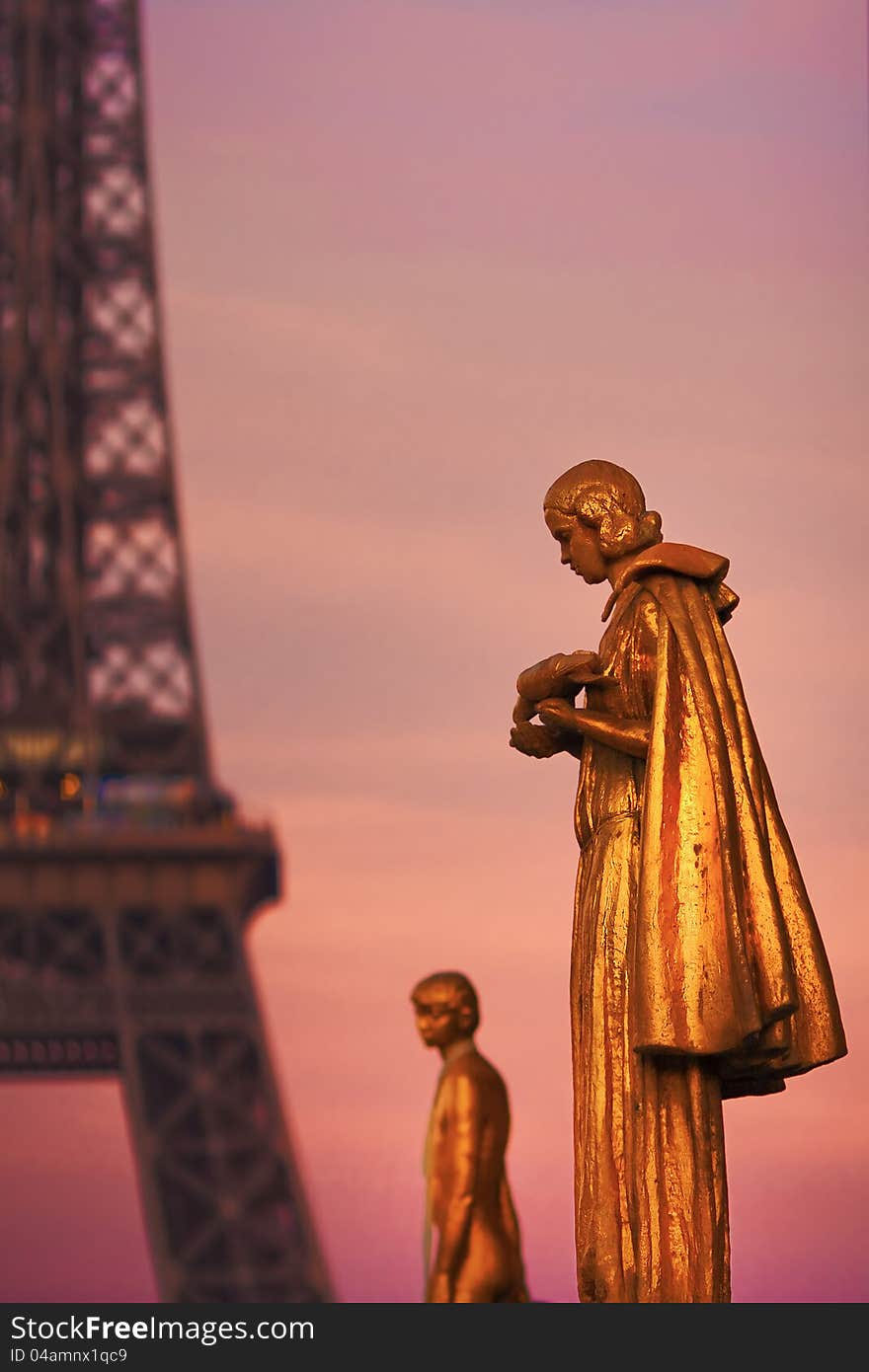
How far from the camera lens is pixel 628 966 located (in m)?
5.65

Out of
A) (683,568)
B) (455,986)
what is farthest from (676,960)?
(455,986)

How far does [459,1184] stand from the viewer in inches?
327

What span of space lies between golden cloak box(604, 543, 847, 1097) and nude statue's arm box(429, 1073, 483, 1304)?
2.43 metres

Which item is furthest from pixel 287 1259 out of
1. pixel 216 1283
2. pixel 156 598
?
pixel 156 598

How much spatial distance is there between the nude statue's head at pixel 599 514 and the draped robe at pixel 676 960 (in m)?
0.12

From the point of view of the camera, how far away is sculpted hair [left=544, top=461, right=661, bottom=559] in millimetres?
6000

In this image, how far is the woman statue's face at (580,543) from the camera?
6.03 m

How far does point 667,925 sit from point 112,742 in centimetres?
3106

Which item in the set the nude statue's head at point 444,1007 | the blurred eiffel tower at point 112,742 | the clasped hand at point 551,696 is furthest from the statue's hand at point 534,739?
the blurred eiffel tower at point 112,742

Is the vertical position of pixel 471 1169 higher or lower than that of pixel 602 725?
lower

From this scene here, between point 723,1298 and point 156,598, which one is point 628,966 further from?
point 156,598

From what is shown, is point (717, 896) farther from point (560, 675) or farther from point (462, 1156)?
point (462, 1156)

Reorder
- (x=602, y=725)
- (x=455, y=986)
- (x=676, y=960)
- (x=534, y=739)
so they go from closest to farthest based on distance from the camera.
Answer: (x=676, y=960), (x=602, y=725), (x=534, y=739), (x=455, y=986)

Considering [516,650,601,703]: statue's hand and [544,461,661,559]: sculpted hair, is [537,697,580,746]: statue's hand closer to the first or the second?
[516,650,601,703]: statue's hand
